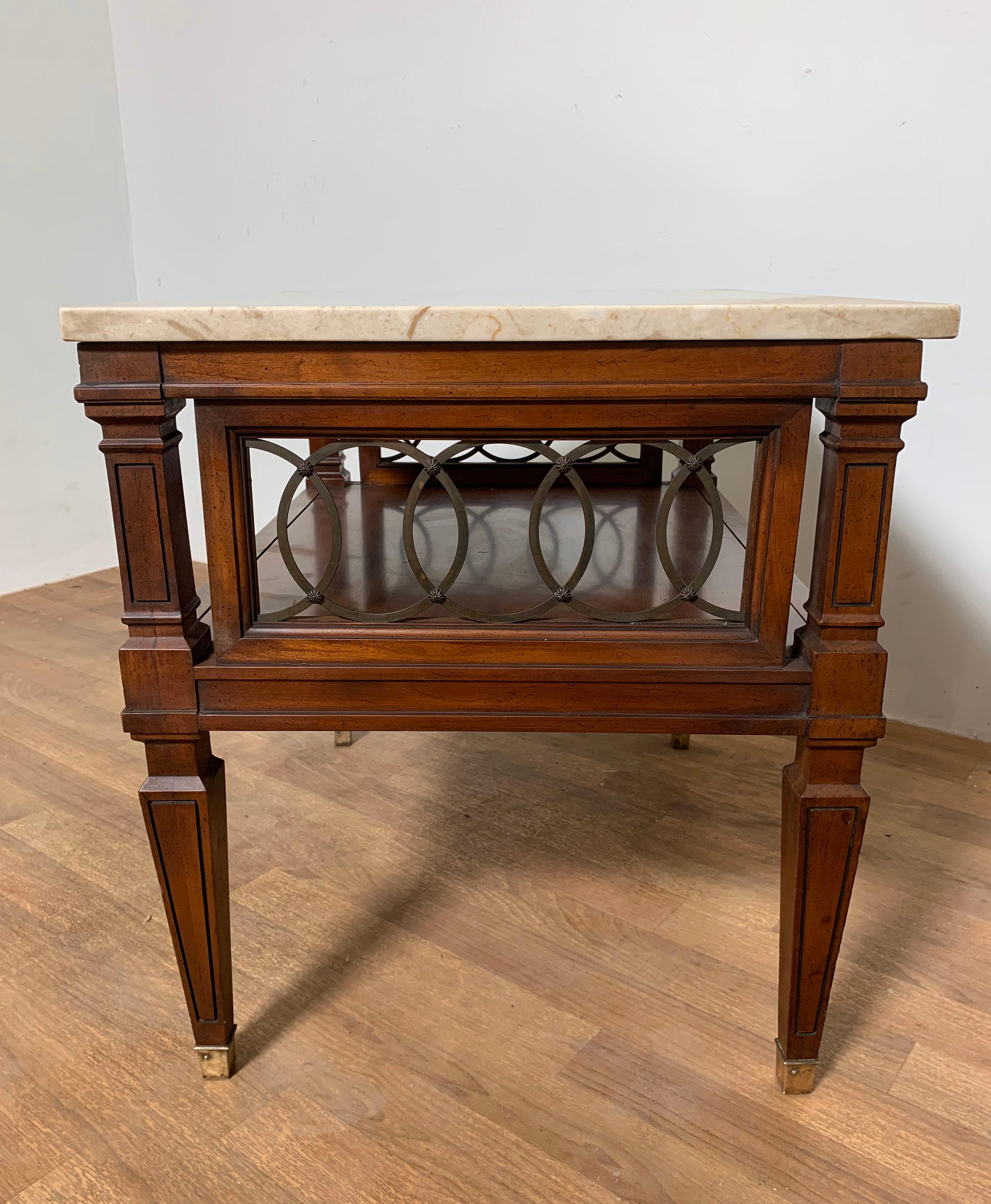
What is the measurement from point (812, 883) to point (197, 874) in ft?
1.94

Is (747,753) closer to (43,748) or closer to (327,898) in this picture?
(327,898)

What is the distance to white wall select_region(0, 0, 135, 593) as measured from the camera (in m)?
2.40

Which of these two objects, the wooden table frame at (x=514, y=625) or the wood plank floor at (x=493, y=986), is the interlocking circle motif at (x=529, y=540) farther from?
the wood plank floor at (x=493, y=986)

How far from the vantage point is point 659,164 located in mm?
1816

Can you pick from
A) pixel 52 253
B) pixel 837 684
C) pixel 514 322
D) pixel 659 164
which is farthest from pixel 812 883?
pixel 52 253

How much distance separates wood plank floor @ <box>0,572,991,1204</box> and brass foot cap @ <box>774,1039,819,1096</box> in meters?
0.02

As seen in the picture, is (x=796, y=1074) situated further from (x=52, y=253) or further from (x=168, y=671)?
(x=52, y=253)

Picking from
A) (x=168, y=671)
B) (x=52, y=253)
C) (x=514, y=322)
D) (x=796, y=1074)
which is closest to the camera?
(x=514, y=322)

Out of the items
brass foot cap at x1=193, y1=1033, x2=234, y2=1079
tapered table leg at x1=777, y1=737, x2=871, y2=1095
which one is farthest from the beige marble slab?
brass foot cap at x1=193, y1=1033, x2=234, y2=1079

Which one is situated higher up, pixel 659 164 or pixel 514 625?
pixel 659 164

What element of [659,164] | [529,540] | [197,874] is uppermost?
[659,164]

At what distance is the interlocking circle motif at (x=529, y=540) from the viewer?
2.71 ft

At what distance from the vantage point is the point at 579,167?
1.90 metres

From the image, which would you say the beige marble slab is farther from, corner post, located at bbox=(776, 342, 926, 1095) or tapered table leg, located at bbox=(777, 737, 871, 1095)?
tapered table leg, located at bbox=(777, 737, 871, 1095)
